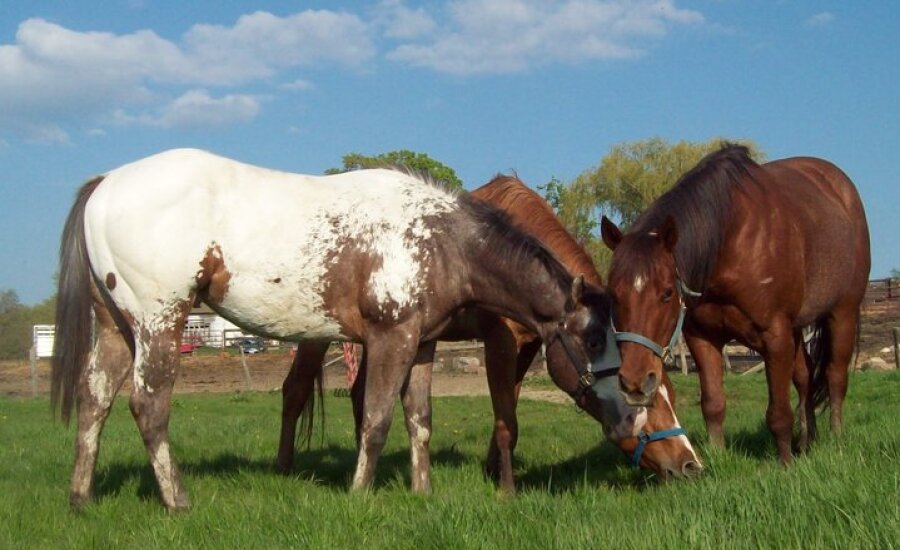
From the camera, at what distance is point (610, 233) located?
5.24 metres

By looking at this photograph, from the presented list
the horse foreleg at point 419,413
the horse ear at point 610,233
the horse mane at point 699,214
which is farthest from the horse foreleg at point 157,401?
the horse mane at point 699,214

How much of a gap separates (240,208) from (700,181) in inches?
122

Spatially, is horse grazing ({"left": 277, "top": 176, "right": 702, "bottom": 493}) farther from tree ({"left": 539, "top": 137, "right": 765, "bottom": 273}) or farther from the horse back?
tree ({"left": 539, "top": 137, "right": 765, "bottom": 273})

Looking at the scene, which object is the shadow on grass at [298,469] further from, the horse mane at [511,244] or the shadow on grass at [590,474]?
the horse mane at [511,244]

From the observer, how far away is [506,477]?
19.0ft

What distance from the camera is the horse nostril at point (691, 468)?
4.93 metres

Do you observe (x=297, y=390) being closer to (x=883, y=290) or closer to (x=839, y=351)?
(x=839, y=351)

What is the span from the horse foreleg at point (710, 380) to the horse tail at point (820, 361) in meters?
1.81

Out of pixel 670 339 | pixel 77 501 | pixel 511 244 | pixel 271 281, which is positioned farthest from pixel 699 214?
pixel 77 501

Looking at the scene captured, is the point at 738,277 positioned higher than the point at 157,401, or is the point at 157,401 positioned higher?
the point at 738,277

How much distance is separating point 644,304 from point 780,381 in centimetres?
145

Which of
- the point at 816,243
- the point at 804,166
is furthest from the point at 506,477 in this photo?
the point at 804,166

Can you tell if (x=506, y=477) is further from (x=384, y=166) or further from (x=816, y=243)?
(x=816, y=243)

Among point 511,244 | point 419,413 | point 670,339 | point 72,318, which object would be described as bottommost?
point 419,413
